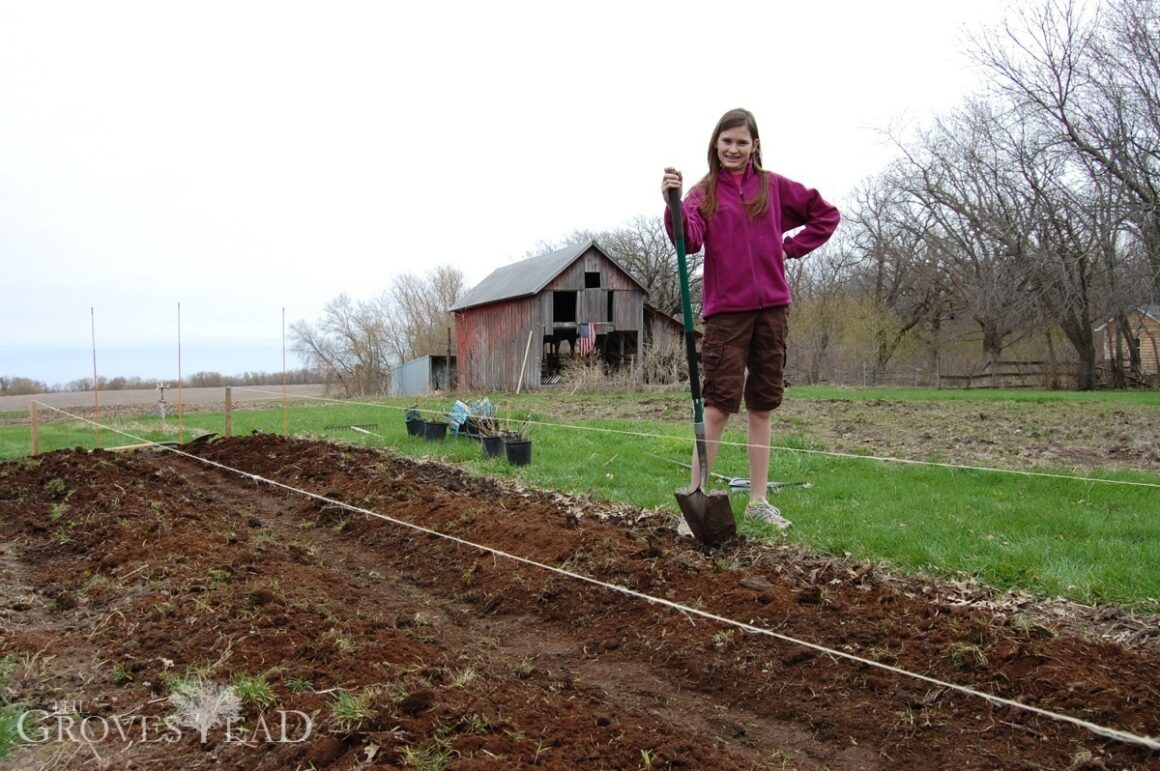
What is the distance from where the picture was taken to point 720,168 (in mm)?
4215

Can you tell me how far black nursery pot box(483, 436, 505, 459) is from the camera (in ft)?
25.7

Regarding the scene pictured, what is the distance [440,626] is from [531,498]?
7.90ft

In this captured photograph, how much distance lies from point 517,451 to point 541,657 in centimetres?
427

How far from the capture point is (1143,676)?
7.91 ft

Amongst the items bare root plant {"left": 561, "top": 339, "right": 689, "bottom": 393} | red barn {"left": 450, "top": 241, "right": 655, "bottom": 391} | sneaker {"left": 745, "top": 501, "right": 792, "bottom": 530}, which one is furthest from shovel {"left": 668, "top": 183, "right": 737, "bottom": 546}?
red barn {"left": 450, "top": 241, "right": 655, "bottom": 391}

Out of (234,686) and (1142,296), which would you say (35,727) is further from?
(1142,296)

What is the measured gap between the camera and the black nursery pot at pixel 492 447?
7.83m

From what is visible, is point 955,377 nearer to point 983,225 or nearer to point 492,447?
point 983,225

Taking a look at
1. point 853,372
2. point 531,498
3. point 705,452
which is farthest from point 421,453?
point 853,372

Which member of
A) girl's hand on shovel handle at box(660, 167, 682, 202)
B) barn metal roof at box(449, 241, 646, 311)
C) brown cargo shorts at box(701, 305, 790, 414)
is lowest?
brown cargo shorts at box(701, 305, 790, 414)

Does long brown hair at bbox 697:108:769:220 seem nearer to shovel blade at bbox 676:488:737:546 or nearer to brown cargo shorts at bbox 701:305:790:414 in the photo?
brown cargo shorts at bbox 701:305:790:414

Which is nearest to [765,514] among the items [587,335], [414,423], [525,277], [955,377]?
[414,423]

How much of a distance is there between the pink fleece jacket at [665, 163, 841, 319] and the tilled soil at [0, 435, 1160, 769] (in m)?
1.35

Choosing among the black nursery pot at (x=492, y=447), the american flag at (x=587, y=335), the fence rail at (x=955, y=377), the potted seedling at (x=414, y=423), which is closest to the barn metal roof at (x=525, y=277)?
the american flag at (x=587, y=335)
